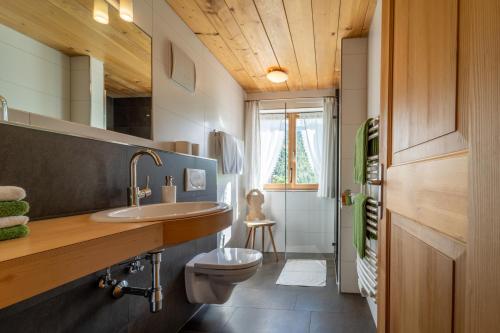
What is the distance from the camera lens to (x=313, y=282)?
120 inches

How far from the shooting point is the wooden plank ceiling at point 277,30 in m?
2.14

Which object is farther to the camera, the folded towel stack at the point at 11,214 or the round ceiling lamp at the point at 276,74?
the round ceiling lamp at the point at 276,74

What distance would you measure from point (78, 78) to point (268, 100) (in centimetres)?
317

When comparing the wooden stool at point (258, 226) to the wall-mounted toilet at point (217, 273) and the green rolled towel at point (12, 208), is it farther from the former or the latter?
the green rolled towel at point (12, 208)

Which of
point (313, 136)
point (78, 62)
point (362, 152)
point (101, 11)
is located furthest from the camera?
point (313, 136)

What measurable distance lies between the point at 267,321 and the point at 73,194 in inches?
66.1

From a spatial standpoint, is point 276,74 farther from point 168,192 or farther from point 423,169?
point 423,169

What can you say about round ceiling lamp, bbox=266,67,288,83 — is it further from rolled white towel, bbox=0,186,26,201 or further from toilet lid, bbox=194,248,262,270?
rolled white towel, bbox=0,186,26,201

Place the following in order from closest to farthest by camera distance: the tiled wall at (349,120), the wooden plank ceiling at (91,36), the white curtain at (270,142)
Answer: the wooden plank ceiling at (91,36)
the tiled wall at (349,120)
the white curtain at (270,142)

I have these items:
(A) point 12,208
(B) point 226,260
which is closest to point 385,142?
(A) point 12,208

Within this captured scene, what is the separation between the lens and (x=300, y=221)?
423cm

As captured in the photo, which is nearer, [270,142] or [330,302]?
[330,302]

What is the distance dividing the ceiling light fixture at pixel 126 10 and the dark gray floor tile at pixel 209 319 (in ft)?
6.44

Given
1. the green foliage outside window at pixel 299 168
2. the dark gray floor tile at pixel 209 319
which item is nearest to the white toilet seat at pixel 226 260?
the dark gray floor tile at pixel 209 319
